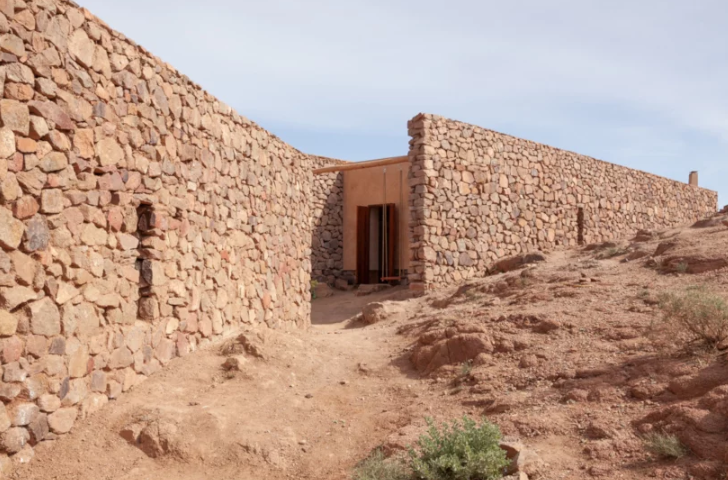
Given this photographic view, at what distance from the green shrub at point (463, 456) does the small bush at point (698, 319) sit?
2386mm

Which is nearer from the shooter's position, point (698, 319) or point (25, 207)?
point (25, 207)

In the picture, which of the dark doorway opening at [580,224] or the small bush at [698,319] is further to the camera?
the dark doorway opening at [580,224]

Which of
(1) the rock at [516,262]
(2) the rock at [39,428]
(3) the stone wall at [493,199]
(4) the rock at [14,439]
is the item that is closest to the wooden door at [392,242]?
(3) the stone wall at [493,199]

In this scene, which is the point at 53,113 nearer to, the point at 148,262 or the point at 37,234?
the point at 37,234

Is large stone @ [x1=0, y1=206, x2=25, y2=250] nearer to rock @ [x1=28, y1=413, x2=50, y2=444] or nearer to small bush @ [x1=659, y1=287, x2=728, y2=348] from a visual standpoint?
rock @ [x1=28, y1=413, x2=50, y2=444]

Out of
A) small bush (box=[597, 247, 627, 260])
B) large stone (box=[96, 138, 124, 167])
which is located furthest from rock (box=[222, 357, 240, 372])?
small bush (box=[597, 247, 627, 260])

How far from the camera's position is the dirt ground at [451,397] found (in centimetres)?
498

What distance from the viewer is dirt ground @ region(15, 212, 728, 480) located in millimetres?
4977

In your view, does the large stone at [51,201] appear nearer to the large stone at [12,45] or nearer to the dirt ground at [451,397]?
the large stone at [12,45]

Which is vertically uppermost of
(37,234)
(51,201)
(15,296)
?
(51,201)

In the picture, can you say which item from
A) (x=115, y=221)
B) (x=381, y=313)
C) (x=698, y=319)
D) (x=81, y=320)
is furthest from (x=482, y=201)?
(x=81, y=320)

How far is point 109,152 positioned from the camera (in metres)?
A: 6.06

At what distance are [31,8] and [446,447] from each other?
4.74m

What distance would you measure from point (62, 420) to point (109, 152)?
242 cm
